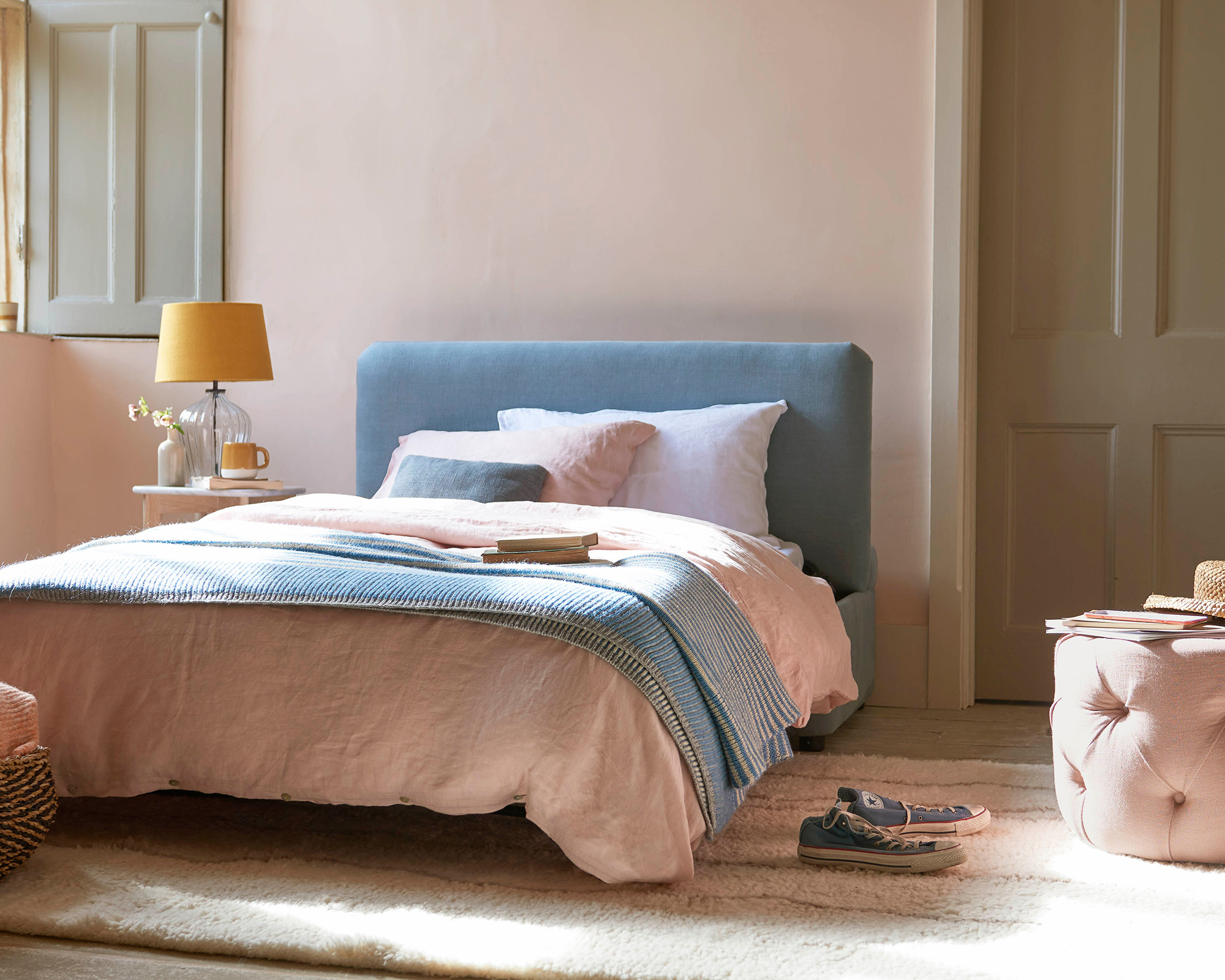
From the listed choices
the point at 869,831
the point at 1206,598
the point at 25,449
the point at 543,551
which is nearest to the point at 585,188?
the point at 543,551

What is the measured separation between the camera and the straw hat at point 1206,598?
93.8 inches

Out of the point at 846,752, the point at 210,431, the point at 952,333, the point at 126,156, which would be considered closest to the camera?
the point at 846,752

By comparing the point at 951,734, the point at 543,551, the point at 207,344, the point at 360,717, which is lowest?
the point at 951,734

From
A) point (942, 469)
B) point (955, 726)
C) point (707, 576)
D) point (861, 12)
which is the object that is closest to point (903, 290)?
point (942, 469)

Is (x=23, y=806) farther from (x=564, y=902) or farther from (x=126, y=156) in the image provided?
(x=126, y=156)

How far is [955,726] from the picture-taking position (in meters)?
3.56

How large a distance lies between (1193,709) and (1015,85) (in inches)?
94.6

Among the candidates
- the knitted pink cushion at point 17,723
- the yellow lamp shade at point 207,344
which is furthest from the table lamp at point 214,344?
the knitted pink cushion at point 17,723

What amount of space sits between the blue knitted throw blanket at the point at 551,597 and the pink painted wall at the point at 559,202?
65.2 inches

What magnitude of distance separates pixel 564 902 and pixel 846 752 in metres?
1.36

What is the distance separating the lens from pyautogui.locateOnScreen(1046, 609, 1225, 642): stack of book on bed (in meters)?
2.25

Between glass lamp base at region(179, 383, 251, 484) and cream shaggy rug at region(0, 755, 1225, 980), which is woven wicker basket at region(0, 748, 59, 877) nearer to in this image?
cream shaggy rug at region(0, 755, 1225, 980)

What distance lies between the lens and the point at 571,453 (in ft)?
11.6

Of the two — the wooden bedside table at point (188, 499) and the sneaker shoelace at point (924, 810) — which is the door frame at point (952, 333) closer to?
the sneaker shoelace at point (924, 810)
